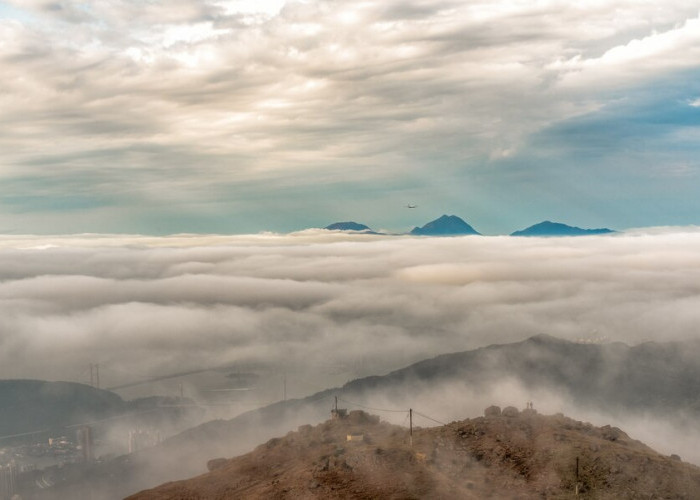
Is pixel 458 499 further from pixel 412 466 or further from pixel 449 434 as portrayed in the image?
pixel 449 434

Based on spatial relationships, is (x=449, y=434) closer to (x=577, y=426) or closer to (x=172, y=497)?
(x=577, y=426)

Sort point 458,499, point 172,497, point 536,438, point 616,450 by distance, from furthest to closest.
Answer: point 172,497 < point 536,438 < point 616,450 < point 458,499

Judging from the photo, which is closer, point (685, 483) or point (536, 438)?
point (685, 483)

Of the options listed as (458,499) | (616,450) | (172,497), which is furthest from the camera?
(172,497)

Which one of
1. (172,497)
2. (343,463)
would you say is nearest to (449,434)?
(343,463)

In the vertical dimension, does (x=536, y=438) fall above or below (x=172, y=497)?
above

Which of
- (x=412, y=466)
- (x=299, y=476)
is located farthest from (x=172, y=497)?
(x=412, y=466)
